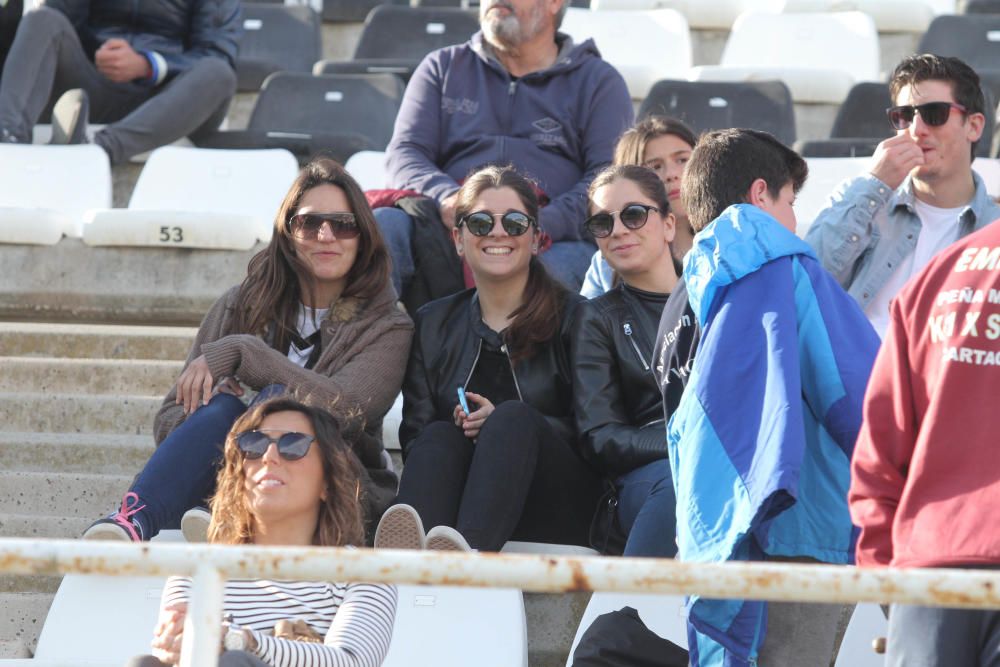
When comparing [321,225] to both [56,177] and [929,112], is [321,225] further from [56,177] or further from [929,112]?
[56,177]

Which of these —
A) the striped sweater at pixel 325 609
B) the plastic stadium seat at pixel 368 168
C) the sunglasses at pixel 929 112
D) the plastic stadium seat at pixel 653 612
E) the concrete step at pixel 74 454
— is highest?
the sunglasses at pixel 929 112

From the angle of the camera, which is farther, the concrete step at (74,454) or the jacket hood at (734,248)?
the concrete step at (74,454)

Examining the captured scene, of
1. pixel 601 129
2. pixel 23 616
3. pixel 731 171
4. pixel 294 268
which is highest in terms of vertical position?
pixel 731 171

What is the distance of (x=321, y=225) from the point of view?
3.76 meters

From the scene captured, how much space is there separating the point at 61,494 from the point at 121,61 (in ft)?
8.30

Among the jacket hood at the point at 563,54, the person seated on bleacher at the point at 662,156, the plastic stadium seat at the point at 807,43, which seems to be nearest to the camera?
the person seated on bleacher at the point at 662,156

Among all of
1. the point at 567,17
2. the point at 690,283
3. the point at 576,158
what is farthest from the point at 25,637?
the point at 567,17

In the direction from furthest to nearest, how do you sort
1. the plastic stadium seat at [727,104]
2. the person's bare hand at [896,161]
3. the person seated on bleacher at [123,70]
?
1. the plastic stadium seat at [727,104]
2. the person seated on bleacher at [123,70]
3. the person's bare hand at [896,161]

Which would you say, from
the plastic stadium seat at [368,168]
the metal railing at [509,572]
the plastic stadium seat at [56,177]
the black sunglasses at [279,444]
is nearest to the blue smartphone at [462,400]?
the black sunglasses at [279,444]

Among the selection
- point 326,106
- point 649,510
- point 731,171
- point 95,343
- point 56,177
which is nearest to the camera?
point 731,171

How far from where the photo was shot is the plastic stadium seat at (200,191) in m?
4.79

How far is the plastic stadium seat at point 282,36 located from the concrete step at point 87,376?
3159mm

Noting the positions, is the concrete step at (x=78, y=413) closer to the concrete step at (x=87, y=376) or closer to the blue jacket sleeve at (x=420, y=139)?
the concrete step at (x=87, y=376)

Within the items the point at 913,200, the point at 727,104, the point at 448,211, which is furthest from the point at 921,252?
the point at 727,104
